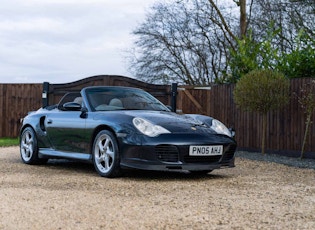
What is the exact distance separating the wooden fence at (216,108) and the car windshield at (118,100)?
514cm

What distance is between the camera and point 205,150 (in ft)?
26.1

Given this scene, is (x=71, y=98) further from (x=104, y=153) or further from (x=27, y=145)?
(x=104, y=153)

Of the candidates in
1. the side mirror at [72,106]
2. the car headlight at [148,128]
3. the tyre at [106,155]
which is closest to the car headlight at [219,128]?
the car headlight at [148,128]

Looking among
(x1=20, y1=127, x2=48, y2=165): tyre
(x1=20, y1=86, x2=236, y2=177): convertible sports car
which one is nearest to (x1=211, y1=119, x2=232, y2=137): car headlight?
(x1=20, y1=86, x2=236, y2=177): convertible sports car

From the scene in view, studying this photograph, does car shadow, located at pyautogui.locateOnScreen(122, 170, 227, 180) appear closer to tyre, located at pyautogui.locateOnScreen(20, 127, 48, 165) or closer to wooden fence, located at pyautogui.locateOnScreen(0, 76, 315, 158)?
tyre, located at pyautogui.locateOnScreen(20, 127, 48, 165)

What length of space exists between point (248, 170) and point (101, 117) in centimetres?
280

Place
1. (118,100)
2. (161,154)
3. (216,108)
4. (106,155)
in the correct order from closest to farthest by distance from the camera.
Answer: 1. (161,154)
2. (106,155)
3. (118,100)
4. (216,108)

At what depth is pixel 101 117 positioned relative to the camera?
27.3 feet

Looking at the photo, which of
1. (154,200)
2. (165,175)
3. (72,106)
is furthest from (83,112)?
(154,200)

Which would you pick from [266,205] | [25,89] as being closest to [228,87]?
[25,89]

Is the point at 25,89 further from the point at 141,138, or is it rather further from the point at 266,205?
the point at 266,205

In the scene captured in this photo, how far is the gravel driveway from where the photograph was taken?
5.01 m

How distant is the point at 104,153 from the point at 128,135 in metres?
0.56

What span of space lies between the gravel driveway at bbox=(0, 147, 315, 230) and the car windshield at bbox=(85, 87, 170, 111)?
997 mm
